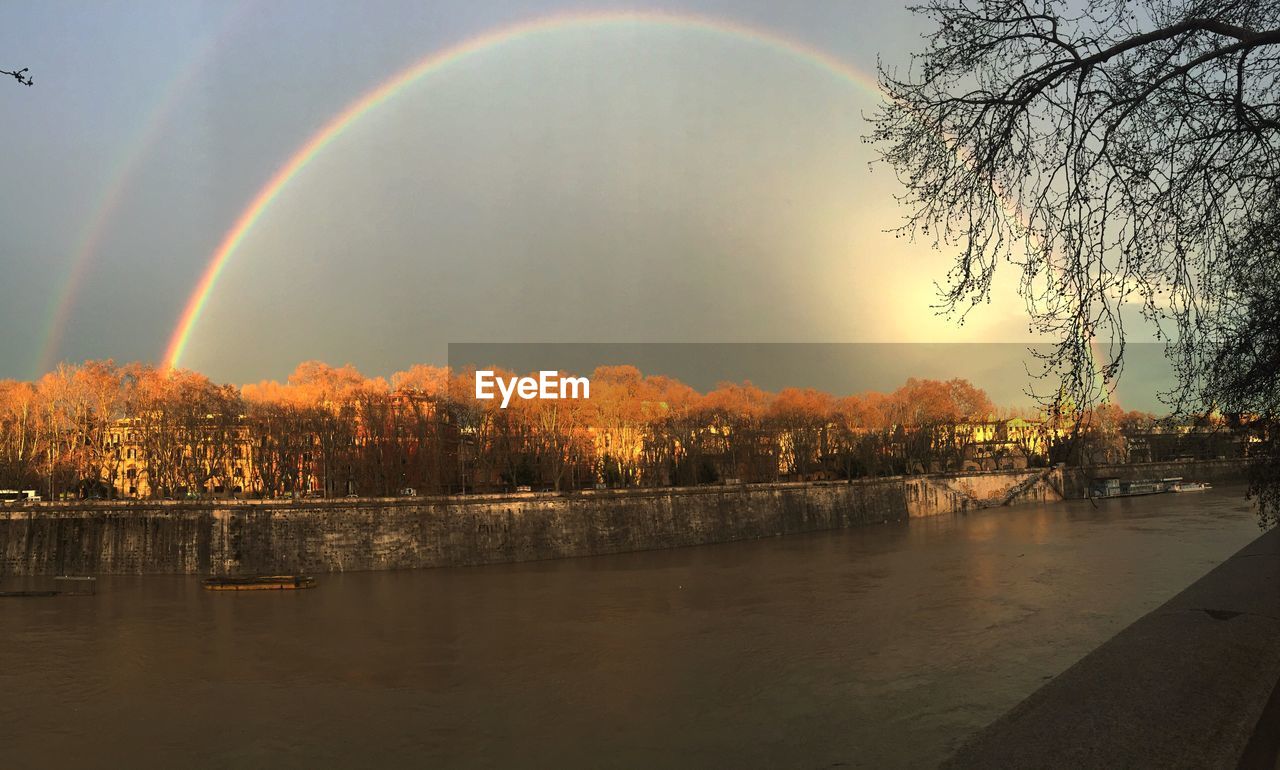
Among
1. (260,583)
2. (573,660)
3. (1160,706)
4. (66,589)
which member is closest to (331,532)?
(260,583)

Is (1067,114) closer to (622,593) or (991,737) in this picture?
(991,737)

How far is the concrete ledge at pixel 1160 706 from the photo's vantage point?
4.75 metres

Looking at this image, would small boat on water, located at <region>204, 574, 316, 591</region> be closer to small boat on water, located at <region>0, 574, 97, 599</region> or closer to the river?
the river

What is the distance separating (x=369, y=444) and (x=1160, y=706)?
148ft

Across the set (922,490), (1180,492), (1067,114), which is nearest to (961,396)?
(1180,492)

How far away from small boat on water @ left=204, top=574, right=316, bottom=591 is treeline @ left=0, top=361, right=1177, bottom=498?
1157 centimetres

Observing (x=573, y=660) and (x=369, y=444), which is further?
(x=369, y=444)

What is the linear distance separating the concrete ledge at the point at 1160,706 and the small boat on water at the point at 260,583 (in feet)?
102

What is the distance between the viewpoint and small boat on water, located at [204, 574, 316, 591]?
109 ft

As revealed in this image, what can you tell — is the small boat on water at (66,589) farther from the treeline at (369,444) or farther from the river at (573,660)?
the treeline at (369,444)

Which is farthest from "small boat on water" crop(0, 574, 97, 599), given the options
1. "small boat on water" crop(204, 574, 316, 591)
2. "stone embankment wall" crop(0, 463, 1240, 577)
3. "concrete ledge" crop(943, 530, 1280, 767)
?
"concrete ledge" crop(943, 530, 1280, 767)

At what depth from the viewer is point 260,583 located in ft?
110

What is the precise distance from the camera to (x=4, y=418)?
165 feet

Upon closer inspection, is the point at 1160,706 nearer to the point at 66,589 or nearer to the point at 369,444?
the point at 66,589
